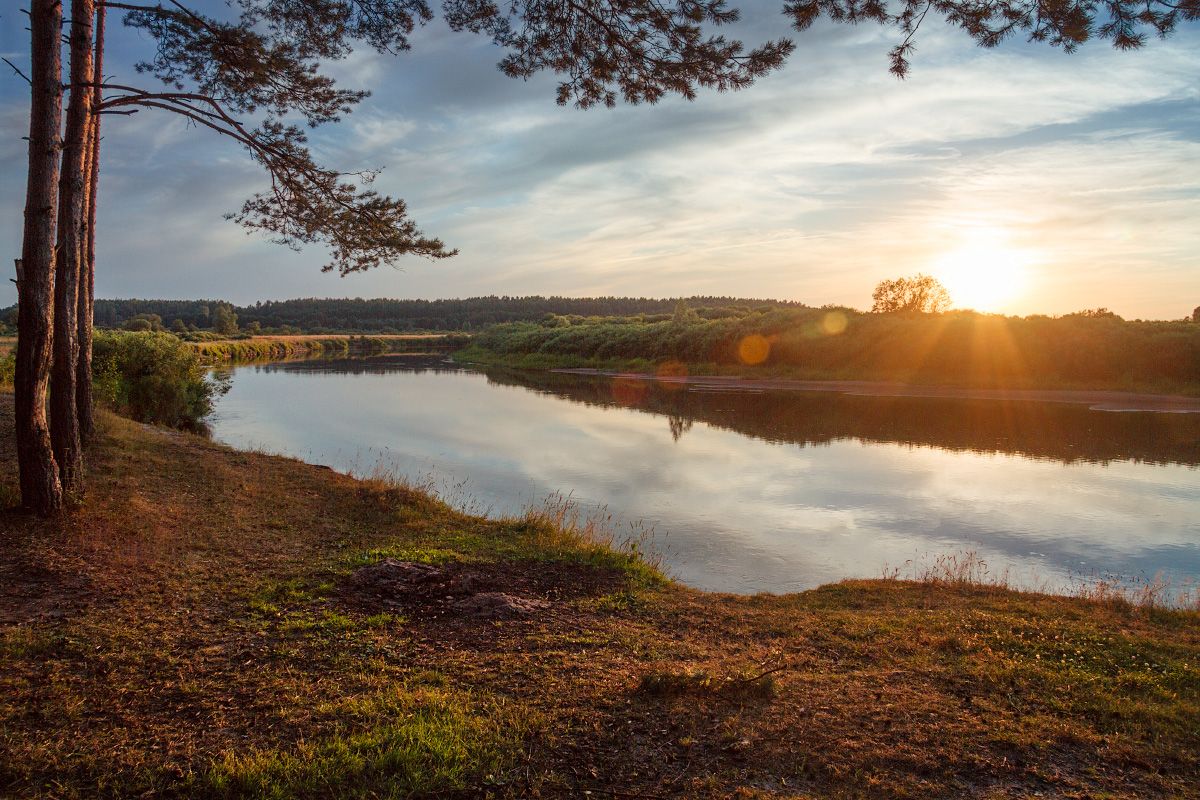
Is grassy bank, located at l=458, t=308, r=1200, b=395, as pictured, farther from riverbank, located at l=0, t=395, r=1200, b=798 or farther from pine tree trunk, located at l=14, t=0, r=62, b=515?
pine tree trunk, located at l=14, t=0, r=62, b=515

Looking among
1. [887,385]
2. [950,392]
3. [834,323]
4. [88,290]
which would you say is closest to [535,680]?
[88,290]

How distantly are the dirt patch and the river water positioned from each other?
75.9 inches

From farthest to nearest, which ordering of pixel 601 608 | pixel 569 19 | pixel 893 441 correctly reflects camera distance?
pixel 893 441 < pixel 569 19 < pixel 601 608

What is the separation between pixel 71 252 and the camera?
7.05 meters

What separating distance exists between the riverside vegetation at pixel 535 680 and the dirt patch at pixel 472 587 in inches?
1.5

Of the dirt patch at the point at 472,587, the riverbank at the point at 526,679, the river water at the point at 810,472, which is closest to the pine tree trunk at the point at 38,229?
the riverbank at the point at 526,679

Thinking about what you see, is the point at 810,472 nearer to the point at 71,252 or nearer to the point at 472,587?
the point at 472,587

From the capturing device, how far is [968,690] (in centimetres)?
462

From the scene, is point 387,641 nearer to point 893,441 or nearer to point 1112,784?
point 1112,784

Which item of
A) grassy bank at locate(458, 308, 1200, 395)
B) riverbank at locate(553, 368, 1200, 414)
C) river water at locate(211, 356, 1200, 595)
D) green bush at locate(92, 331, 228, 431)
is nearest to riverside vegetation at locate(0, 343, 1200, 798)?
river water at locate(211, 356, 1200, 595)

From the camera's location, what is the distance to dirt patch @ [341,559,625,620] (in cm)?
589

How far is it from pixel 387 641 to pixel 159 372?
16653 millimetres

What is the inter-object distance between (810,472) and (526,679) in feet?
42.0

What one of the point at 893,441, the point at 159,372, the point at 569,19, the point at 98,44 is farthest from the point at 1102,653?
the point at 159,372
